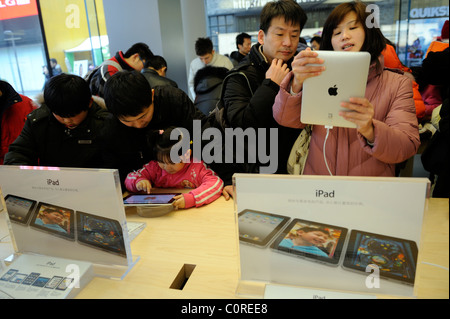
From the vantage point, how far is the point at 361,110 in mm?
951

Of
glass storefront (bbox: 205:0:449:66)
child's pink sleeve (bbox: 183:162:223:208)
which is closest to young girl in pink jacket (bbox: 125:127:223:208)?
child's pink sleeve (bbox: 183:162:223:208)

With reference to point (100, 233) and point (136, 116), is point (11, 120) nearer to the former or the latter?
point (136, 116)

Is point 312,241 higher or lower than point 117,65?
lower

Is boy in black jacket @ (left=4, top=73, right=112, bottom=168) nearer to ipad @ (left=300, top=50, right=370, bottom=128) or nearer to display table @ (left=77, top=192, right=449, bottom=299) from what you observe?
display table @ (left=77, top=192, right=449, bottom=299)

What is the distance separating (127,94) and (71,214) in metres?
0.56

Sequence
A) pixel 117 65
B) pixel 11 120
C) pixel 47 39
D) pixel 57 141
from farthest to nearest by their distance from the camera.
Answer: pixel 47 39, pixel 117 65, pixel 11 120, pixel 57 141

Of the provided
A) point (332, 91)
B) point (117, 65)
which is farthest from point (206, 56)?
point (332, 91)

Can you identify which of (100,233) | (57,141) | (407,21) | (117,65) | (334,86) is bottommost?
(100,233)

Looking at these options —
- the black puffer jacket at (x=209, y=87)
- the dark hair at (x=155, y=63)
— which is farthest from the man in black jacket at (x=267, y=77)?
the black puffer jacket at (x=209, y=87)

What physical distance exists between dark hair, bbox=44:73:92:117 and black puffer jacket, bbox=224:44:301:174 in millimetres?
647

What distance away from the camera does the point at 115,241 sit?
93 cm

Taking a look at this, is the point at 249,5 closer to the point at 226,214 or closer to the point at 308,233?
the point at 226,214

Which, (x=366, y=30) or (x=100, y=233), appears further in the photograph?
(x=366, y=30)

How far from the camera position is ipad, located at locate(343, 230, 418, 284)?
2.33ft
